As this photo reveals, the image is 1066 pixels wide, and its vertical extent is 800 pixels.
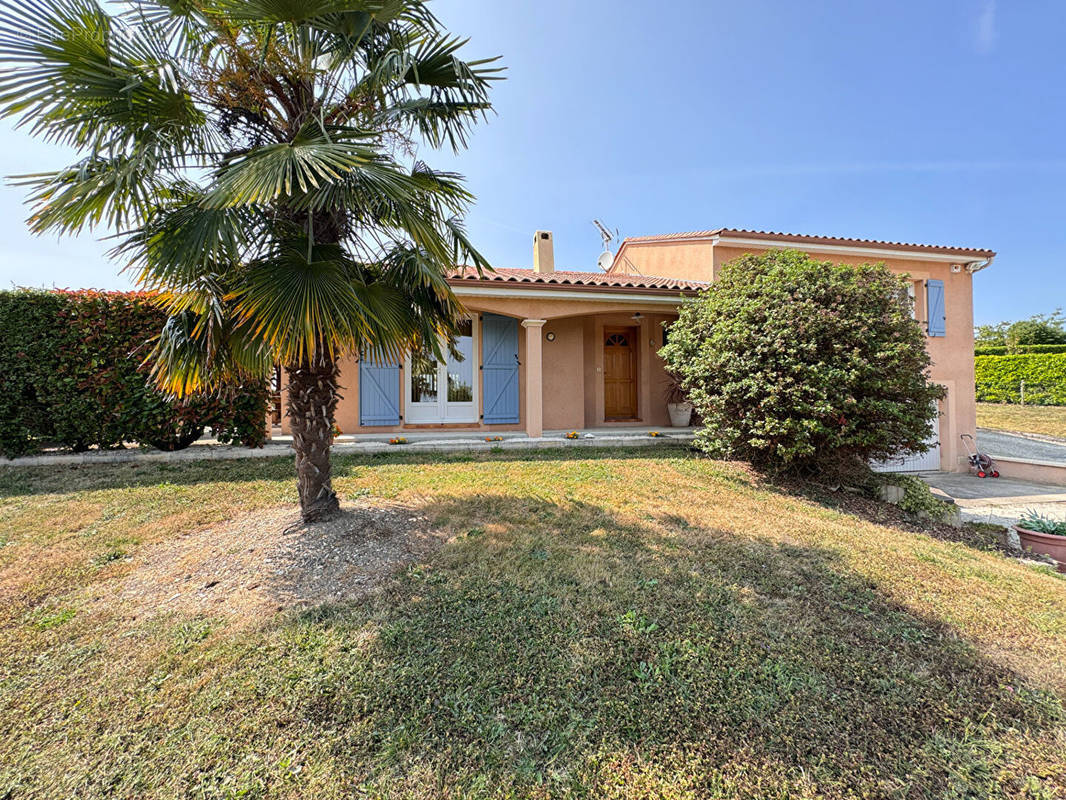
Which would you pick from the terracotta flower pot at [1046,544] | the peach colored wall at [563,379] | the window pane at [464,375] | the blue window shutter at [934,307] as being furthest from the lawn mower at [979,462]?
the window pane at [464,375]

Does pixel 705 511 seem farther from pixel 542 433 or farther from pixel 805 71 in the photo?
pixel 805 71

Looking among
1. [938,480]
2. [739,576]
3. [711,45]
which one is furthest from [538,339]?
[938,480]

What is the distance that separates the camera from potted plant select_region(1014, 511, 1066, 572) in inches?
201

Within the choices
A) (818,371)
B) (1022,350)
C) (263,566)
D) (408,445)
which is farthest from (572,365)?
(1022,350)

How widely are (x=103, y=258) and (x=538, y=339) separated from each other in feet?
21.3

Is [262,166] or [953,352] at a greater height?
[262,166]

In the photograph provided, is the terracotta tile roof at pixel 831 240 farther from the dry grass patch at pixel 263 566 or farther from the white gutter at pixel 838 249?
the dry grass patch at pixel 263 566

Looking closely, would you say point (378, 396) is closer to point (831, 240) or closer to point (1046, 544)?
point (1046, 544)

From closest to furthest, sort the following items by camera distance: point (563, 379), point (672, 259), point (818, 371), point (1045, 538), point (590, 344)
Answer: point (1045, 538)
point (818, 371)
point (563, 379)
point (590, 344)
point (672, 259)

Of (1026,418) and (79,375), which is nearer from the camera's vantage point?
(79,375)

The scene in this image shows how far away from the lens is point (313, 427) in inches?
161

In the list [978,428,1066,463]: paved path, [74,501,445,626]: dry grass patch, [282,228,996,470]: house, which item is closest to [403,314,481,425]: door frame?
[282,228,996,470]: house

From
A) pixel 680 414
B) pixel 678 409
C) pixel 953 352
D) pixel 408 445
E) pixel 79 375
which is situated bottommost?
pixel 408 445

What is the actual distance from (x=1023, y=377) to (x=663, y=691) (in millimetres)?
Result: 26432
